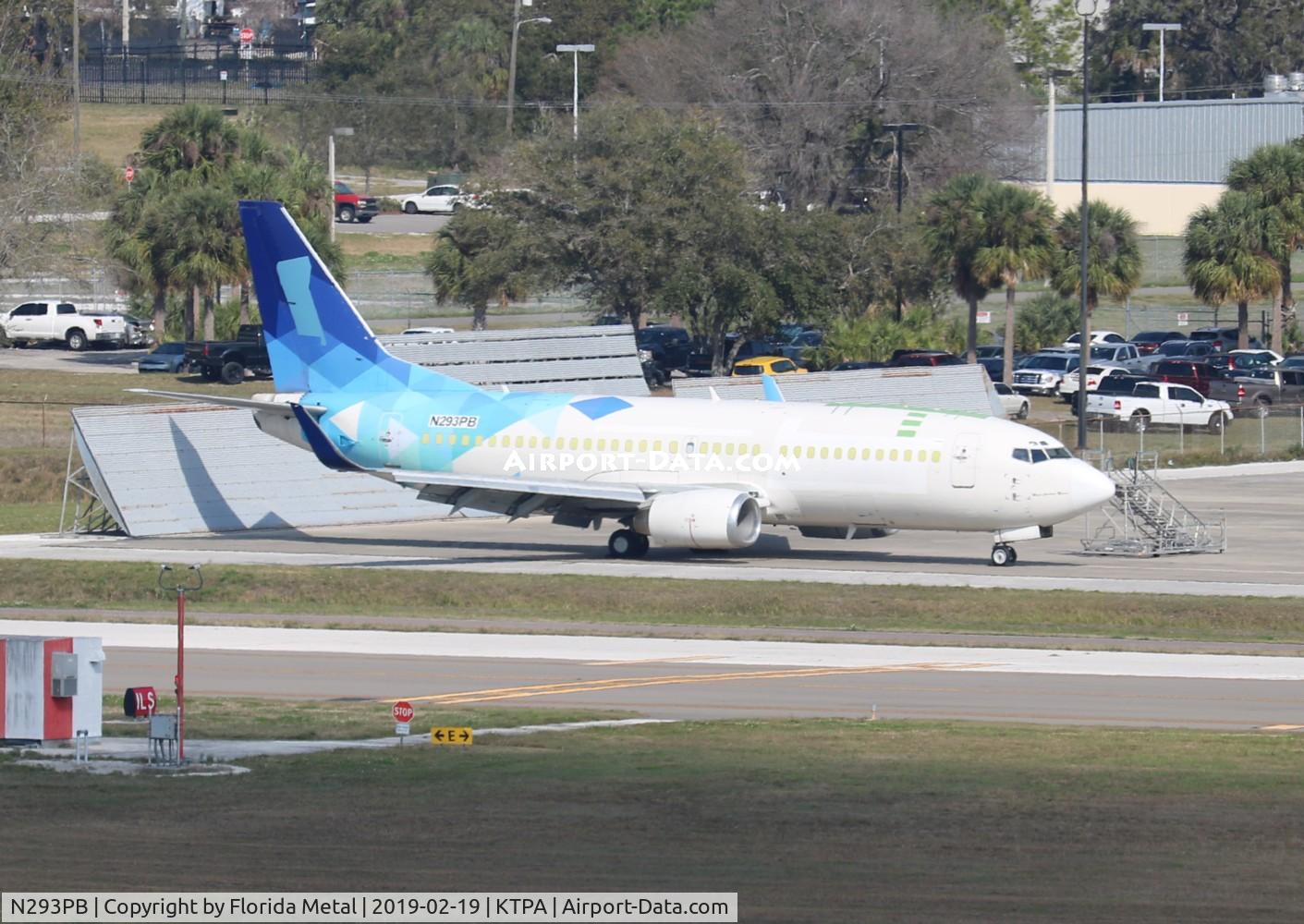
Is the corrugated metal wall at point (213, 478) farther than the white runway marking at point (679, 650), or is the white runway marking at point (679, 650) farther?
the corrugated metal wall at point (213, 478)

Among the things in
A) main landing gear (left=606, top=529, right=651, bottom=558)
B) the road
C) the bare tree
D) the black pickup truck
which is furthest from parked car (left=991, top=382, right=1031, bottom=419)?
the road

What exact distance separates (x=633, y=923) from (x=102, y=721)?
13.0 metres

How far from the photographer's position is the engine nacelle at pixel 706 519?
138 feet

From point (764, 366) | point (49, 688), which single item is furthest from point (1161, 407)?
point (49, 688)

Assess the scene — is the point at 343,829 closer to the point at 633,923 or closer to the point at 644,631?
the point at 633,923

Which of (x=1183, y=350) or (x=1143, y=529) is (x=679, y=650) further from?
(x=1183, y=350)

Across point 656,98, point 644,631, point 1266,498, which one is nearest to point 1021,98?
point 656,98

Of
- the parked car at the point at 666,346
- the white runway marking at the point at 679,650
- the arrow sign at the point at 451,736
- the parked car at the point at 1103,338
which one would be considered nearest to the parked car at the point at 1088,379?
the parked car at the point at 1103,338

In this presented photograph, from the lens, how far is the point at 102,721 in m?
25.3

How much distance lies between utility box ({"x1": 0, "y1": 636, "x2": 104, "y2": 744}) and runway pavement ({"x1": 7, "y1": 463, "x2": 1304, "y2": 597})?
18.3m

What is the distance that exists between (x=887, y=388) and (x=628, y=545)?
17694mm

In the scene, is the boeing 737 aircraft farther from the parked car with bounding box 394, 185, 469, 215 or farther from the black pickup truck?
the parked car with bounding box 394, 185, 469, 215

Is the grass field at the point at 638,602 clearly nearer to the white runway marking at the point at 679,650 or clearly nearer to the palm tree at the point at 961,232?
the white runway marking at the point at 679,650

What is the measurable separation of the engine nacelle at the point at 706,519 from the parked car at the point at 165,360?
1708 inches
